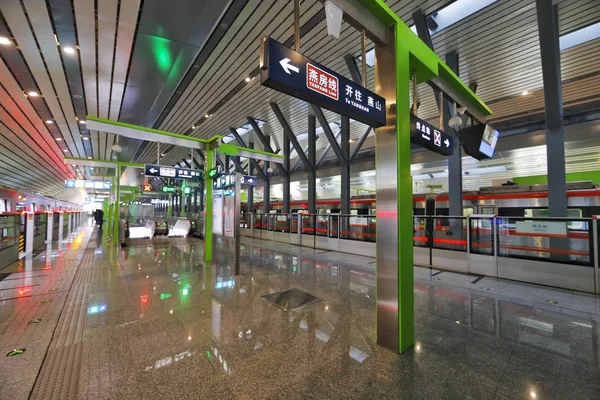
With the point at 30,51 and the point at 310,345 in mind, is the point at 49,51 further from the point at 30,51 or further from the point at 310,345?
the point at 310,345

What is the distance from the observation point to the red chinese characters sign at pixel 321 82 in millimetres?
2068

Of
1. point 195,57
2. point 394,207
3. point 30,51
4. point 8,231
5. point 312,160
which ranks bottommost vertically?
point 8,231

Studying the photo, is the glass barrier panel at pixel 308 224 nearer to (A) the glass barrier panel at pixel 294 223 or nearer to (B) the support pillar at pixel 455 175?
(A) the glass barrier panel at pixel 294 223

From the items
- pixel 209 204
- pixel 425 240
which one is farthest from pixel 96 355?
pixel 425 240

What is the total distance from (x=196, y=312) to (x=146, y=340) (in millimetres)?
797

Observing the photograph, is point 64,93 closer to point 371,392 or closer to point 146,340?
point 146,340

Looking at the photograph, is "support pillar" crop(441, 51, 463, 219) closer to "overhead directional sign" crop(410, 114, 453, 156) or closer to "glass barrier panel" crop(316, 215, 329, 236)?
"glass barrier panel" crop(316, 215, 329, 236)

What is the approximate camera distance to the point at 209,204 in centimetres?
740

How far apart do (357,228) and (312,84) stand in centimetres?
719

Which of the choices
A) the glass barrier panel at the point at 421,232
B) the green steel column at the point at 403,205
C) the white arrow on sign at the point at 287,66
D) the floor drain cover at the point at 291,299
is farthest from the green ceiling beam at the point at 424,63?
the floor drain cover at the point at 291,299

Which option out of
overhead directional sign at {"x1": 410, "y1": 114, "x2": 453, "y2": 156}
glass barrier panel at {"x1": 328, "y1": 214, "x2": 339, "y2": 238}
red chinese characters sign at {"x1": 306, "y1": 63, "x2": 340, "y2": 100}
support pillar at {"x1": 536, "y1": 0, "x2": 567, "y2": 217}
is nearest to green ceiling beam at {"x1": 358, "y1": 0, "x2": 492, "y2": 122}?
overhead directional sign at {"x1": 410, "y1": 114, "x2": 453, "y2": 156}

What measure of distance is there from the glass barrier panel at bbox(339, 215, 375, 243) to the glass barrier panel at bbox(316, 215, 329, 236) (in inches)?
33.6

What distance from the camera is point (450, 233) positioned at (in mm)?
6602

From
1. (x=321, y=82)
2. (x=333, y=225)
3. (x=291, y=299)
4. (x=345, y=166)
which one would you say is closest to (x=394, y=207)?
(x=321, y=82)
